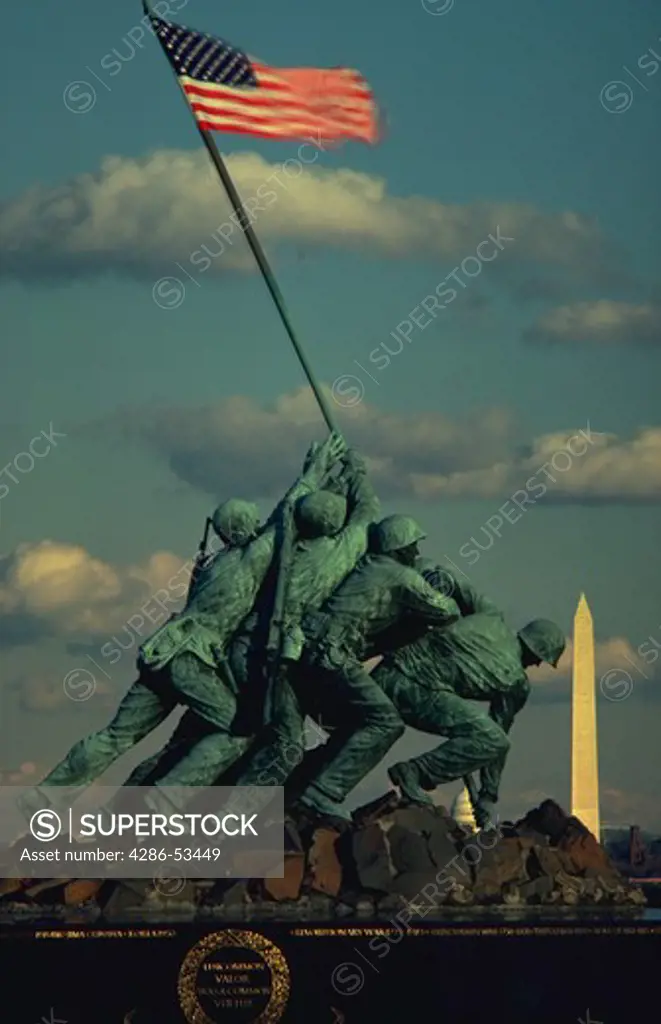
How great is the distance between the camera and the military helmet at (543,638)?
29.3 meters

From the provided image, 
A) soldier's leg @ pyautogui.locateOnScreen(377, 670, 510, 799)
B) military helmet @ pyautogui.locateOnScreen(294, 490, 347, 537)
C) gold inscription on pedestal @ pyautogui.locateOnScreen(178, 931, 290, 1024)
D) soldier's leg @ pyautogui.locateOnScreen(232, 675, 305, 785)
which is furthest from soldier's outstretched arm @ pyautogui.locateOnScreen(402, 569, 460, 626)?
gold inscription on pedestal @ pyautogui.locateOnScreen(178, 931, 290, 1024)

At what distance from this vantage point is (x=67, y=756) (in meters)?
29.0

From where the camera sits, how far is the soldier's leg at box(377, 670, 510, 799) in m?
28.8

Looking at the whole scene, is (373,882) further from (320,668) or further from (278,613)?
(278,613)

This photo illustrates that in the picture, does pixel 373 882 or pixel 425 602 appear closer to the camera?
pixel 373 882

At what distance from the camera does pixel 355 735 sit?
28547 mm

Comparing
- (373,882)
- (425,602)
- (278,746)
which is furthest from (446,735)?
(373,882)

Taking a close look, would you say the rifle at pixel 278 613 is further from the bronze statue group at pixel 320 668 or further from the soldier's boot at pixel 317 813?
the soldier's boot at pixel 317 813

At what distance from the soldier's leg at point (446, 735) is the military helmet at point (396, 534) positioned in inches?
49.3

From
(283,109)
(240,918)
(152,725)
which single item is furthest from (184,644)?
(283,109)

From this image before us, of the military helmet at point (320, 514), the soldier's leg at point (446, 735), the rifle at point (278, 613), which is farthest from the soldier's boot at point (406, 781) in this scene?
the military helmet at point (320, 514)

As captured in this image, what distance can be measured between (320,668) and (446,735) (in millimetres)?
1332

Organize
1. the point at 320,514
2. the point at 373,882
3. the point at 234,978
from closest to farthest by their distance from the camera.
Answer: the point at 234,978, the point at 373,882, the point at 320,514

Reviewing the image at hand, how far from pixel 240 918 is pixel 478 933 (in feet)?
Result: 6.74
